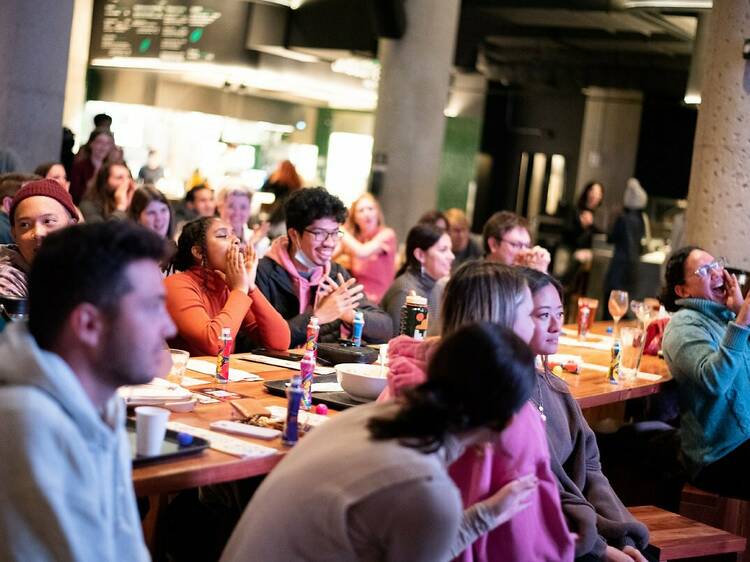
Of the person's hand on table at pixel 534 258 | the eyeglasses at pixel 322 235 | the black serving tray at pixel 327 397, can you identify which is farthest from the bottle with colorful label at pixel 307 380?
the person's hand on table at pixel 534 258

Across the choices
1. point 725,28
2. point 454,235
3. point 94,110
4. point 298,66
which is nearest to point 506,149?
point 298,66

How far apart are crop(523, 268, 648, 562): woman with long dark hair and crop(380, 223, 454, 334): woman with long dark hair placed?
2095 mm

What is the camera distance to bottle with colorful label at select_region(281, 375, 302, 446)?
9.62 feet

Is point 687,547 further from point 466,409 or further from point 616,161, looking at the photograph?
point 616,161

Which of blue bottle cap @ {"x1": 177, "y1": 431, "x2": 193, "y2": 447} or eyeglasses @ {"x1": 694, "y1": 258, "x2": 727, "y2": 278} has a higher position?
eyeglasses @ {"x1": 694, "y1": 258, "x2": 727, "y2": 278}

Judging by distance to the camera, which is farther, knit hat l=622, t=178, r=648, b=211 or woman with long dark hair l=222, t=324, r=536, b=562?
knit hat l=622, t=178, r=648, b=211

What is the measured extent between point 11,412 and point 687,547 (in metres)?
2.81

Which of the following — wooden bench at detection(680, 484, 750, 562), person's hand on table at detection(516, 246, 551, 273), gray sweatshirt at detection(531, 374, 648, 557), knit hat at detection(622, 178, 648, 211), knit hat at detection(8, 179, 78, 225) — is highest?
knit hat at detection(622, 178, 648, 211)

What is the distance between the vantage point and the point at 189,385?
Answer: 11.8ft

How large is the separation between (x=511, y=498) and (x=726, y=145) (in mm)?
4191

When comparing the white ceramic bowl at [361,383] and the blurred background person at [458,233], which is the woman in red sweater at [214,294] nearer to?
the white ceramic bowl at [361,383]

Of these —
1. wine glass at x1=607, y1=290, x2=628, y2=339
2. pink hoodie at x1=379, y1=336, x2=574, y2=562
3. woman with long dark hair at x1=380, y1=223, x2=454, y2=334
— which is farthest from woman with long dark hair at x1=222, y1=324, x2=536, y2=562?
wine glass at x1=607, y1=290, x2=628, y2=339

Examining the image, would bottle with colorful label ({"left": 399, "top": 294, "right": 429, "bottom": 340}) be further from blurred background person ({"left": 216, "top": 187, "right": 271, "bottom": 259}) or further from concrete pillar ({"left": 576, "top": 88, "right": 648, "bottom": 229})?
concrete pillar ({"left": 576, "top": 88, "right": 648, "bottom": 229})

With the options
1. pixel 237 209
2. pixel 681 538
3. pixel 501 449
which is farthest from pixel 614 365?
pixel 237 209
